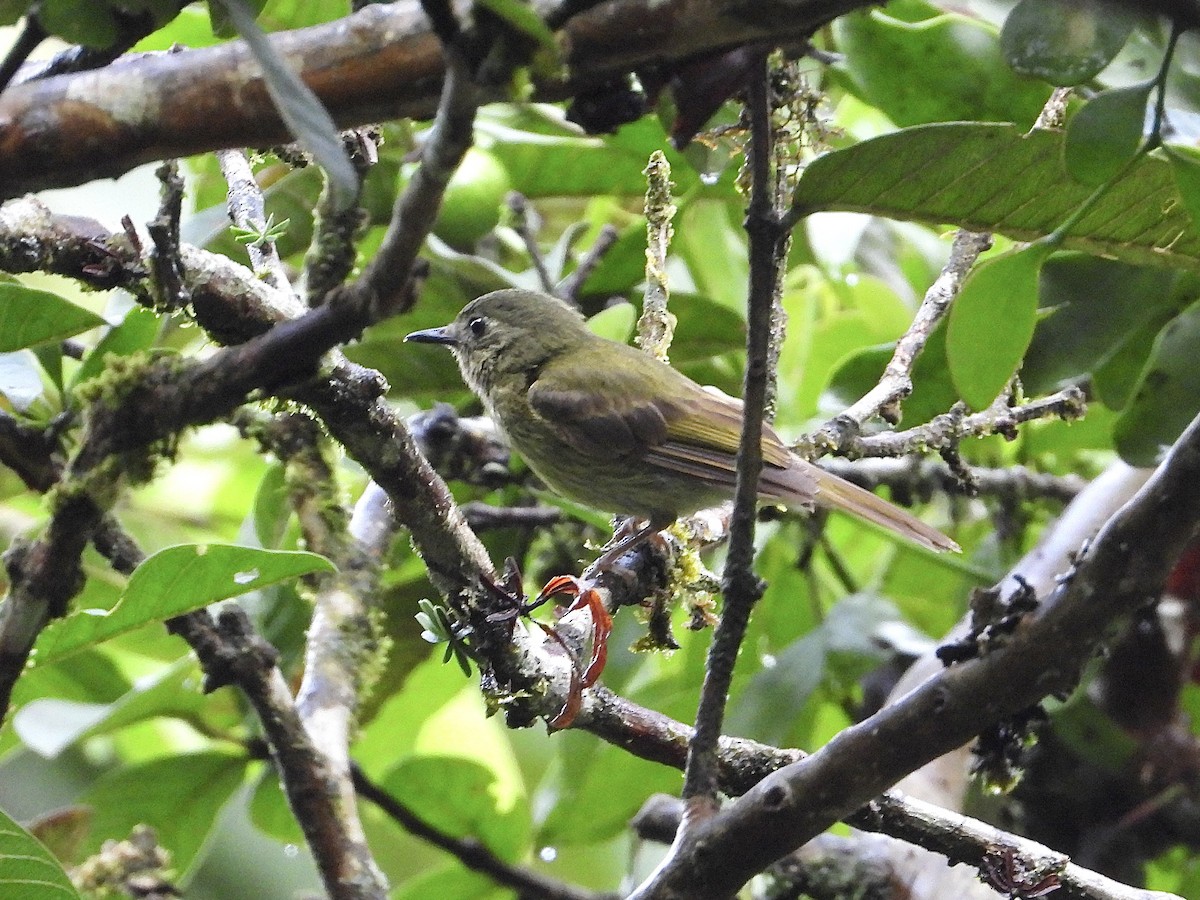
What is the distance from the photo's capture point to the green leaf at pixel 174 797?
3141 millimetres

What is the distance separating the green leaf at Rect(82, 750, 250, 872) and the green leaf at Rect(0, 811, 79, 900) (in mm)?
1300

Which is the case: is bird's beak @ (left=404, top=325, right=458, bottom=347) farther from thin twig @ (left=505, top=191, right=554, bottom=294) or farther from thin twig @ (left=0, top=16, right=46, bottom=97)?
thin twig @ (left=0, top=16, right=46, bottom=97)

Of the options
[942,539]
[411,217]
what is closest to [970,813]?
[942,539]

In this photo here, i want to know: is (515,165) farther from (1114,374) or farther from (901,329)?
(1114,374)

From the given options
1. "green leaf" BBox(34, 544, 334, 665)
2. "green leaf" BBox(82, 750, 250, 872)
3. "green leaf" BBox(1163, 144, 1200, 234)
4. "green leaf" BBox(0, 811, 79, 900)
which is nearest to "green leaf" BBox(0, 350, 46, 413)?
"green leaf" BBox(34, 544, 334, 665)

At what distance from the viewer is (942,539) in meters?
3.07

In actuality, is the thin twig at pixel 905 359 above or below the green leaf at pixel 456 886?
above

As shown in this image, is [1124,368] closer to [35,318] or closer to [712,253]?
[712,253]

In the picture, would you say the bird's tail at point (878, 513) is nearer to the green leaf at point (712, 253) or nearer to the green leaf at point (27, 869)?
the green leaf at point (712, 253)

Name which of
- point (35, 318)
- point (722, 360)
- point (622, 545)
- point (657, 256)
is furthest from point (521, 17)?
point (722, 360)

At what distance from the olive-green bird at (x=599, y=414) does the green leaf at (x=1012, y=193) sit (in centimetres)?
92

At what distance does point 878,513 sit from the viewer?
3.12 meters

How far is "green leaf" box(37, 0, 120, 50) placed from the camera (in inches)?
50.0

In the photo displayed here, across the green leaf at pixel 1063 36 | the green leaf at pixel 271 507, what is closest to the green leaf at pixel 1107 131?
the green leaf at pixel 1063 36
